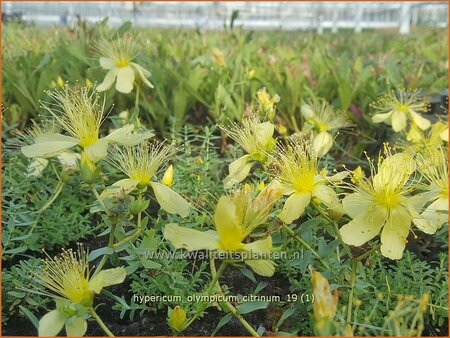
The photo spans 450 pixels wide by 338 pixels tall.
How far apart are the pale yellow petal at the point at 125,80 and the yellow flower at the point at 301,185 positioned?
25.1 inches

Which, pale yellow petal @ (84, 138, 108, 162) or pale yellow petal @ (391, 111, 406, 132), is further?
pale yellow petal @ (391, 111, 406, 132)

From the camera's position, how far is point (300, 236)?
99cm

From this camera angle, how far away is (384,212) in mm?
875

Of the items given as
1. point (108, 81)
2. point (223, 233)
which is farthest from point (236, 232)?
point (108, 81)

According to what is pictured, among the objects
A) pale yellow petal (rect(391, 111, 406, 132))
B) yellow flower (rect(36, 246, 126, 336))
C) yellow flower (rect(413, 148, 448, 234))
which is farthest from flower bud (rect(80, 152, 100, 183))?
pale yellow petal (rect(391, 111, 406, 132))

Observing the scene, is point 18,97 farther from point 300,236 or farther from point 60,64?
point 300,236

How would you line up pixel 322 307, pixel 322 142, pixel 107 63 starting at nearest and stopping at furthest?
pixel 322 307
pixel 322 142
pixel 107 63

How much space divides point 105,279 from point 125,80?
766 mm

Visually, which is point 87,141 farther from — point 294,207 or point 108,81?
point 108,81

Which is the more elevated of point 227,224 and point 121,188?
point 121,188

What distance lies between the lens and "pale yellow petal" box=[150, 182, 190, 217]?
95 cm

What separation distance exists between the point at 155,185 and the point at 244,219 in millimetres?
224

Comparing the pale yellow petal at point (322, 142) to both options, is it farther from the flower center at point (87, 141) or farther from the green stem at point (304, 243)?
the flower center at point (87, 141)

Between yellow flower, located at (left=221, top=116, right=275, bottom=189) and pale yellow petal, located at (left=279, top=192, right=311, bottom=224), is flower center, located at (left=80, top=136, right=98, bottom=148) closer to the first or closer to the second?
yellow flower, located at (left=221, top=116, right=275, bottom=189)
